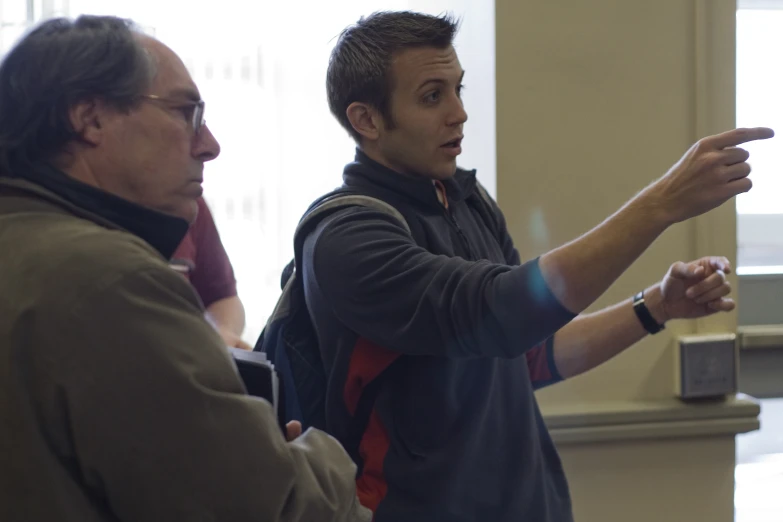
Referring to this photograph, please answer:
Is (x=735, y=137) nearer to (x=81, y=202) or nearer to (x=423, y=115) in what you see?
(x=423, y=115)

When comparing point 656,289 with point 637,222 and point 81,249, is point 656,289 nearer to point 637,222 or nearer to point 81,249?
point 637,222

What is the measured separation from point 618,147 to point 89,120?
1.21 meters

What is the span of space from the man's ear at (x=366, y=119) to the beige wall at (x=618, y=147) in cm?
48

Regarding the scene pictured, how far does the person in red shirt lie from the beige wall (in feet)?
1.87

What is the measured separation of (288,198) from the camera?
1.90 m

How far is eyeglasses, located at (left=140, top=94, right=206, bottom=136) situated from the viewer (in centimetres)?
84

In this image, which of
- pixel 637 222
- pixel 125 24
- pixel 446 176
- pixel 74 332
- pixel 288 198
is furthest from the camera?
pixel 288 198

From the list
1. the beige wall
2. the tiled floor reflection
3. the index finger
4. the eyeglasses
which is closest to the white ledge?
the beige wall

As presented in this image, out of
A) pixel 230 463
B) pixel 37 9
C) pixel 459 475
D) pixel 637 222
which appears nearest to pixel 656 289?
pixel 637 222

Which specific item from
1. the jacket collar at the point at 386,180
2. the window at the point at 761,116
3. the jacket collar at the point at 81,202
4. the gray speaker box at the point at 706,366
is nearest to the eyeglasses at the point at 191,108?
the jacket collar at the point at 81,202

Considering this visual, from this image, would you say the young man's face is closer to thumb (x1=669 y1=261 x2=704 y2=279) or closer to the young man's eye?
the young man's eye

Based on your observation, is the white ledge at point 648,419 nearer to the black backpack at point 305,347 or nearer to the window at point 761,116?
the window at point 761,116

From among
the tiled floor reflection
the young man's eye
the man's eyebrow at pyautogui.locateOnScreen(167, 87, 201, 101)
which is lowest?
the tiled floor reflection

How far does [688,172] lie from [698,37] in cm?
85
